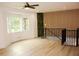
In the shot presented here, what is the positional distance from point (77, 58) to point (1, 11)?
4.05m

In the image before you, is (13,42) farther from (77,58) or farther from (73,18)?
A: (77,58)

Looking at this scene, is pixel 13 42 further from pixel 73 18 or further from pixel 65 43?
pixel 73 18

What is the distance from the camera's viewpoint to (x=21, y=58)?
1159mm

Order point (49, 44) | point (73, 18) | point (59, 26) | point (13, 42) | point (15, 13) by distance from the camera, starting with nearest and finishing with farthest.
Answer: point (59, 26) < point (73, 18) < point (49, 44) < point (15, 13) < point (13, 42)

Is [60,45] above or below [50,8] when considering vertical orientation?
below

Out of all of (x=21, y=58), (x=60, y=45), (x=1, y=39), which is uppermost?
(x=21, y=58)

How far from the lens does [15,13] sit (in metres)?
5.15

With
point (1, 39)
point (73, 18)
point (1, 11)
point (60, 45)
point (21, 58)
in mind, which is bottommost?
point (60, 45)

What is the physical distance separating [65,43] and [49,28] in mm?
1484

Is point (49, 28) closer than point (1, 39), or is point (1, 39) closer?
point (49, 28)

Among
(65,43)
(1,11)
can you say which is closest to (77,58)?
(1,11)

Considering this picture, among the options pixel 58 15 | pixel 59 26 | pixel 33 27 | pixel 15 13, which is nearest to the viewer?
pixel 58 15

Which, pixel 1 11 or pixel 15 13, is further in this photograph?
pixel 15 13

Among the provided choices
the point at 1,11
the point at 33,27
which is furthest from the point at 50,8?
the point at 33,27
